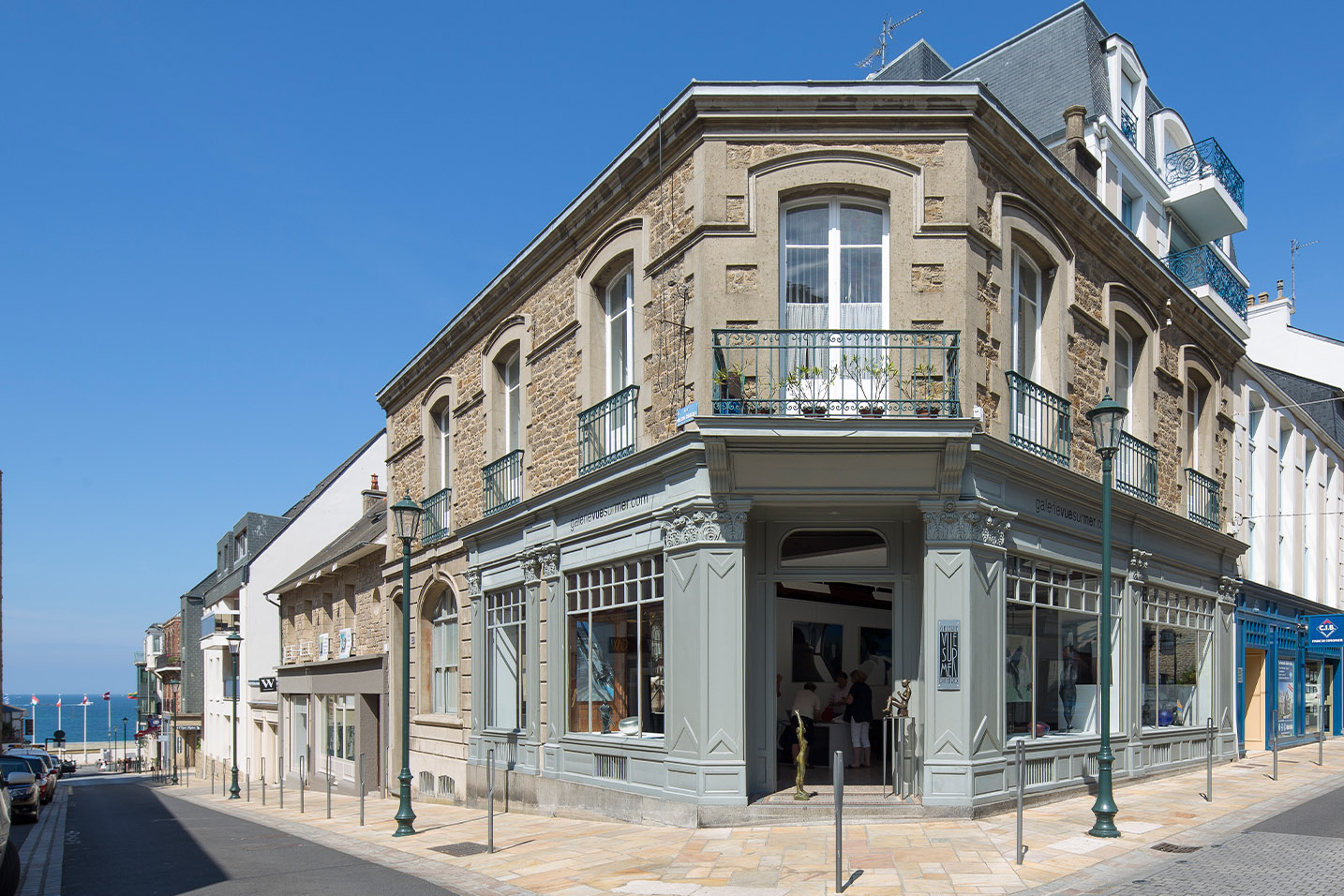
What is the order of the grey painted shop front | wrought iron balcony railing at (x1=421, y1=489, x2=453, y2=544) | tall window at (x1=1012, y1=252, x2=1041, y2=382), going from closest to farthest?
the grey painted shop front, tall window at (x1=1012, y1=252, x2=1041, y2=382), wrought iron balcony railing at (x1=421, y1=489, x2=453, y2=544)

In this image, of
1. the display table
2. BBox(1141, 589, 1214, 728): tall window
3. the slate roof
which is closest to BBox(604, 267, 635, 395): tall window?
the display table

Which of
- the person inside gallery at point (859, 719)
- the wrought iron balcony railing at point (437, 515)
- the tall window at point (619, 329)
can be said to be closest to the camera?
the person inside gallery at point (859, 719)

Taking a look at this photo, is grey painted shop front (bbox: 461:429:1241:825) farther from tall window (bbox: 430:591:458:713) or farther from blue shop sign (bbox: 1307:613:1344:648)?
blue shop sign (bbox: 1307:613:1344:648)

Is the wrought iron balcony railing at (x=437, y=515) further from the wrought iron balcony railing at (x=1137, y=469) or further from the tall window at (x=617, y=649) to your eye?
the wrought iron balcony railing at (x=1137, y=469)

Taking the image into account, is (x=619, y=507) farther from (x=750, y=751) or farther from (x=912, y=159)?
(x=912, y=159)

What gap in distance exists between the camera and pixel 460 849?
1248cm

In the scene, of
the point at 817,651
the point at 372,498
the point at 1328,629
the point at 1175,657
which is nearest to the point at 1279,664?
the point at 1328,629

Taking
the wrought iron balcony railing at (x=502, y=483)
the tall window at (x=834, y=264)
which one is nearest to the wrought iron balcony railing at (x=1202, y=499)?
the tall window at (x=834, y=264)

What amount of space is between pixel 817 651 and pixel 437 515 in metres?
9.10

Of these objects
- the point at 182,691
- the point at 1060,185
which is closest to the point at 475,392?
the point at 1060,185

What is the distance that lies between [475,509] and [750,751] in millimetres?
8533

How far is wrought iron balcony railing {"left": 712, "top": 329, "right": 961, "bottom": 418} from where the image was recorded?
38.8ft

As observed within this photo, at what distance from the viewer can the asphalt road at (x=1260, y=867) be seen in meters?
8.65

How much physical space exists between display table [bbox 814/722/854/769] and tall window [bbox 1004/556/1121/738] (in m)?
2.37
